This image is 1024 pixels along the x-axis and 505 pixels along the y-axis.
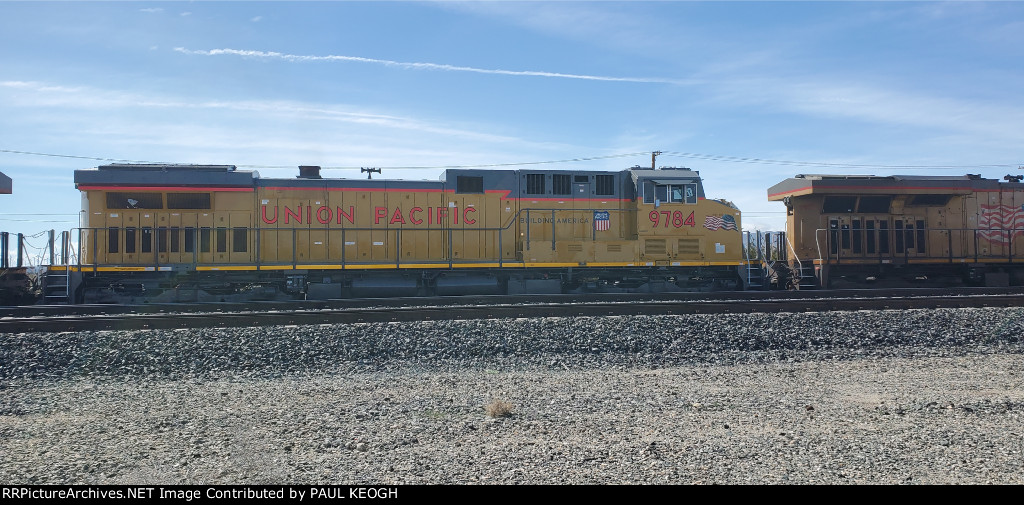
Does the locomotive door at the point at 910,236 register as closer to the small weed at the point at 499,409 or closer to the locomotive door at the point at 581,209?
the locomotive door at the point at 581,209

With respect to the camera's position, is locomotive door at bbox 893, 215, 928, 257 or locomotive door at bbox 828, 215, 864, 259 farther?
locomotive door at bbox 893, 215, 928, 257

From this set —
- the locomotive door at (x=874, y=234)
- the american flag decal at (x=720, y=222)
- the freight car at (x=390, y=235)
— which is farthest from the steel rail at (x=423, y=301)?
the american flag decal at (x=720, y=222)

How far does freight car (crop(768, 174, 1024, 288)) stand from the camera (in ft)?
54.2

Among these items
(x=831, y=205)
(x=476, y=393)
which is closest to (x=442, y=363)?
(x=476, y=393)

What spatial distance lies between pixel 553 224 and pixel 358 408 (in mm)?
9914

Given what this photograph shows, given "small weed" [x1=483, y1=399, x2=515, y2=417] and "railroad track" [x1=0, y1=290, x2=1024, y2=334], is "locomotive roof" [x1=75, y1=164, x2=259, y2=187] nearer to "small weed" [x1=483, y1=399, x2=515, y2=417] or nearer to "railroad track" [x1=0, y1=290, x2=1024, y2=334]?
"railroad track" [x1=0, y1=290, x2=1024, y2=334]

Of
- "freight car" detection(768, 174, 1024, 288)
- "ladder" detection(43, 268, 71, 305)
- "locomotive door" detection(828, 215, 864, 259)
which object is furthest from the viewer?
"locomotive door" detection(828, 215, 864, 259)

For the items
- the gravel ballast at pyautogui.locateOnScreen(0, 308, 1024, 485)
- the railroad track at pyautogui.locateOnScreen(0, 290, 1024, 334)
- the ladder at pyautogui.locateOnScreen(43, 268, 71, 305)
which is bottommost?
the gravel ballast at pyautogui.locateOnScreen(0, 308, 1024, 485)

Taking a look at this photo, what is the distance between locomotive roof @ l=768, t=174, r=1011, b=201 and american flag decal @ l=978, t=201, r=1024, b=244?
0.67 meters

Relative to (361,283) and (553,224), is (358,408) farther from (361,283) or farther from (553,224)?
(553,224)

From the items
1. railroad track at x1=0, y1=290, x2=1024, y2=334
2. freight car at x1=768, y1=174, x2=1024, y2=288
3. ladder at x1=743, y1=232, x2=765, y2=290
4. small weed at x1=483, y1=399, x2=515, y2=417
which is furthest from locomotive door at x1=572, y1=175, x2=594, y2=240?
small weed at x1=483, y1=399, x2=515, y2=417

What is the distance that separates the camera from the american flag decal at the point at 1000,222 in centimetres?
1741

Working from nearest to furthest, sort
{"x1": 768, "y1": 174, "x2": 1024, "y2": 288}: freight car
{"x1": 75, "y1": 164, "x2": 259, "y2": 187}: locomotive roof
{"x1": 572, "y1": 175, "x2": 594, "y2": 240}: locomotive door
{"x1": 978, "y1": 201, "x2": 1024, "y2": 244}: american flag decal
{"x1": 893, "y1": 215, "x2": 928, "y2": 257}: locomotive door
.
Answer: {"x1": 75, "y1": 164, "x2": 259, "y2": 187}: locomotive roof < {"x1": 572, "y1": 175, "x2": 594, "y2": 240}: locomotive door < {"x1": 768, "y1": 174, "x2": 1024, "y2": 288}: freight car < {"x1": 893, "y1": 215, "x2": 928, "y2": 257}: locomotive door < {"x1": 978, "y1": 201, "x2": 1024, "y2": 244}: american flag decal

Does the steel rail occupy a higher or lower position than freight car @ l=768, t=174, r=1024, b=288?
lower
